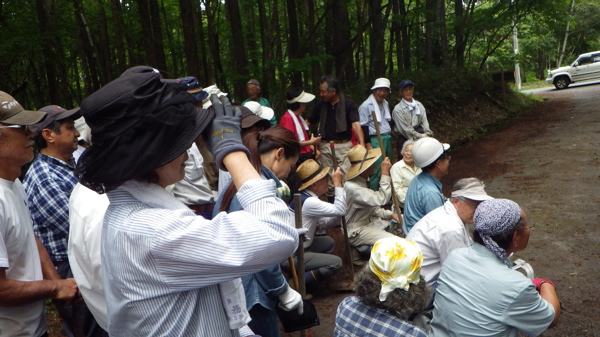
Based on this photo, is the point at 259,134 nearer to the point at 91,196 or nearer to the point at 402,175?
the point at 91,196

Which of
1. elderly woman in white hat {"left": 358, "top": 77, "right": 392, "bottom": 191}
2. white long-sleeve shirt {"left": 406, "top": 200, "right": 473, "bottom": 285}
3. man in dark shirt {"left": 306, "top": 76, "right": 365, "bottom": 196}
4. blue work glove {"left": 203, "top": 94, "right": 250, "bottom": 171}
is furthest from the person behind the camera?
elderly woman in white hat {"left": 358, "top": 77, "right": 392, "bottom": 191}

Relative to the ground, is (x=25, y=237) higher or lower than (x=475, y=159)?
higher

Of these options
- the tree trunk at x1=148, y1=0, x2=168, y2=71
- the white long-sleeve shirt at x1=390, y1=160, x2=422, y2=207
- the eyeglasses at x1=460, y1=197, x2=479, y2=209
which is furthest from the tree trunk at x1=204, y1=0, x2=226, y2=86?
the eyeglasses at x1=460, y1=197, x2=479, y2=209

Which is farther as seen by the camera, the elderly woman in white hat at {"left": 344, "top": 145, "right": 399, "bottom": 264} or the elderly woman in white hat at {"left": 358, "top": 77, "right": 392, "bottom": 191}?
the elderly woman in white hat at {"left": 358, "top": 77, "right": 392, "bottom": 191}

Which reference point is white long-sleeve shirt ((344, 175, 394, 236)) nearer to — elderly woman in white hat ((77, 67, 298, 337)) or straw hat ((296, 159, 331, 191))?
straw hat ((296, 159, 331, 191))

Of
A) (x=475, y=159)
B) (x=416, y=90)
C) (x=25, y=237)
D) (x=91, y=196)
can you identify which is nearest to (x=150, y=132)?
(x=91, y=196)

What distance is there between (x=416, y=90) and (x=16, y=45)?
1010cm

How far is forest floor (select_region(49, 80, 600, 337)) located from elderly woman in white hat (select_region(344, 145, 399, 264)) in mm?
534

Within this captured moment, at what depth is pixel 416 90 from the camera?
1489 cm

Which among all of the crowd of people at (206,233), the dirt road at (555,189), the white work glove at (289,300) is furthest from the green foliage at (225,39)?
the white work glove at (289,300)

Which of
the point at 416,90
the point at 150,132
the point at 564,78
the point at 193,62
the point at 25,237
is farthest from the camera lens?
the point at 564,78

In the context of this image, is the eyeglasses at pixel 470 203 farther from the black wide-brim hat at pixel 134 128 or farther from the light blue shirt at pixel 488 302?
the black wide-brim hat at pixel 134 128

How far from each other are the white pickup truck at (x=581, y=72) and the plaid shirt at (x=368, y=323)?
28738 mm

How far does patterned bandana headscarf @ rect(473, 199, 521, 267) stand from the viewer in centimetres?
301
